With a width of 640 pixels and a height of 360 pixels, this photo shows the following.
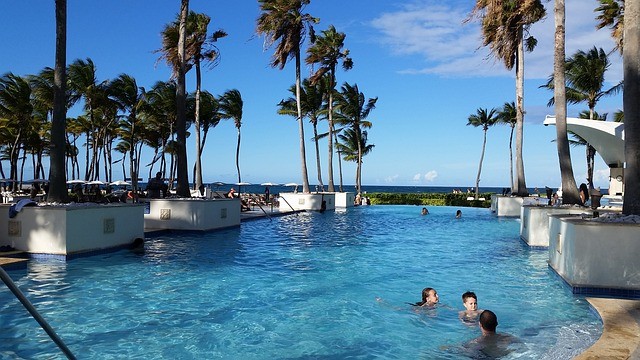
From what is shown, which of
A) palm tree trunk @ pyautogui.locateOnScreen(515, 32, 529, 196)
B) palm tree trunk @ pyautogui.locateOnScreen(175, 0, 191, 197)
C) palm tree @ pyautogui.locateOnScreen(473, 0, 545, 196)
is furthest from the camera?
palm tree trunk @ pyautogui.locateOnScreen(515, 32, 529, 196)

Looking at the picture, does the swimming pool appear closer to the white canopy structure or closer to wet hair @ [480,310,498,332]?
Result: wet hair @ [480,310,498,332]

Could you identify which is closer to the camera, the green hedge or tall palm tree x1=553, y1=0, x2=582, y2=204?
tall palm tree x1=553, y1=0, x2=582, y2=204

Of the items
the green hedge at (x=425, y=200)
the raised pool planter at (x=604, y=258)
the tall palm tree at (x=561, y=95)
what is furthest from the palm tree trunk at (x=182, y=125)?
the green hedge at (x=425, y=200)

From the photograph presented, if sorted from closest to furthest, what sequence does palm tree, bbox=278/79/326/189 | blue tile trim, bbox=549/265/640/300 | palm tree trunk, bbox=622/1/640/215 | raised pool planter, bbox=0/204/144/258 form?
blue tile trim, bbox=549/265/640/300, palm tree trunk, bbox=622/1/640/215, raised pool planter, bbox=0/204/144/258, palm tree, bbox=278/79/326/189

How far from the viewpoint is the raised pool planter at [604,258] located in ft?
29.2

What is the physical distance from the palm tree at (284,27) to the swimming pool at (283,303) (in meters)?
22.7

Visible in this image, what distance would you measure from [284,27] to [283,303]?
99.1 ft

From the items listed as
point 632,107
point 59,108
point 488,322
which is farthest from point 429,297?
point 59,108

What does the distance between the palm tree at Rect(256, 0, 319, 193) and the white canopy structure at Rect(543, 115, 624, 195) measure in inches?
717

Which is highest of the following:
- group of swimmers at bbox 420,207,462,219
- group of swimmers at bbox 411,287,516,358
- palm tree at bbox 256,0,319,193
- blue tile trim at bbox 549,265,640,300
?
palm tree at bbox 256,0,319,193

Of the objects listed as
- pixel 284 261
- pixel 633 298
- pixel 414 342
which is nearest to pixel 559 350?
pixel 414 342

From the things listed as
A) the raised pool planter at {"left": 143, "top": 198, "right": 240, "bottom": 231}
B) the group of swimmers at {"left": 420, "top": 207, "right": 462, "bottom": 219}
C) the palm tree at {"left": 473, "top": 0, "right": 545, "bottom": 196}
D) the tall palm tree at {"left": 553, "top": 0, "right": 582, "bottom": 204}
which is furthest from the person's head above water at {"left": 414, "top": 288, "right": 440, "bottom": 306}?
the group of swimmers at {"left": 420, "top": 207, "right": 462, "bottom": 219}

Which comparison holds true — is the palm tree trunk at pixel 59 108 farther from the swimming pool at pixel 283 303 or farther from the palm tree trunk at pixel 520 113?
the palm tree trunk at pixel 520 113

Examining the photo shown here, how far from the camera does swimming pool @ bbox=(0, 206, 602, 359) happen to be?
689 centimetres
